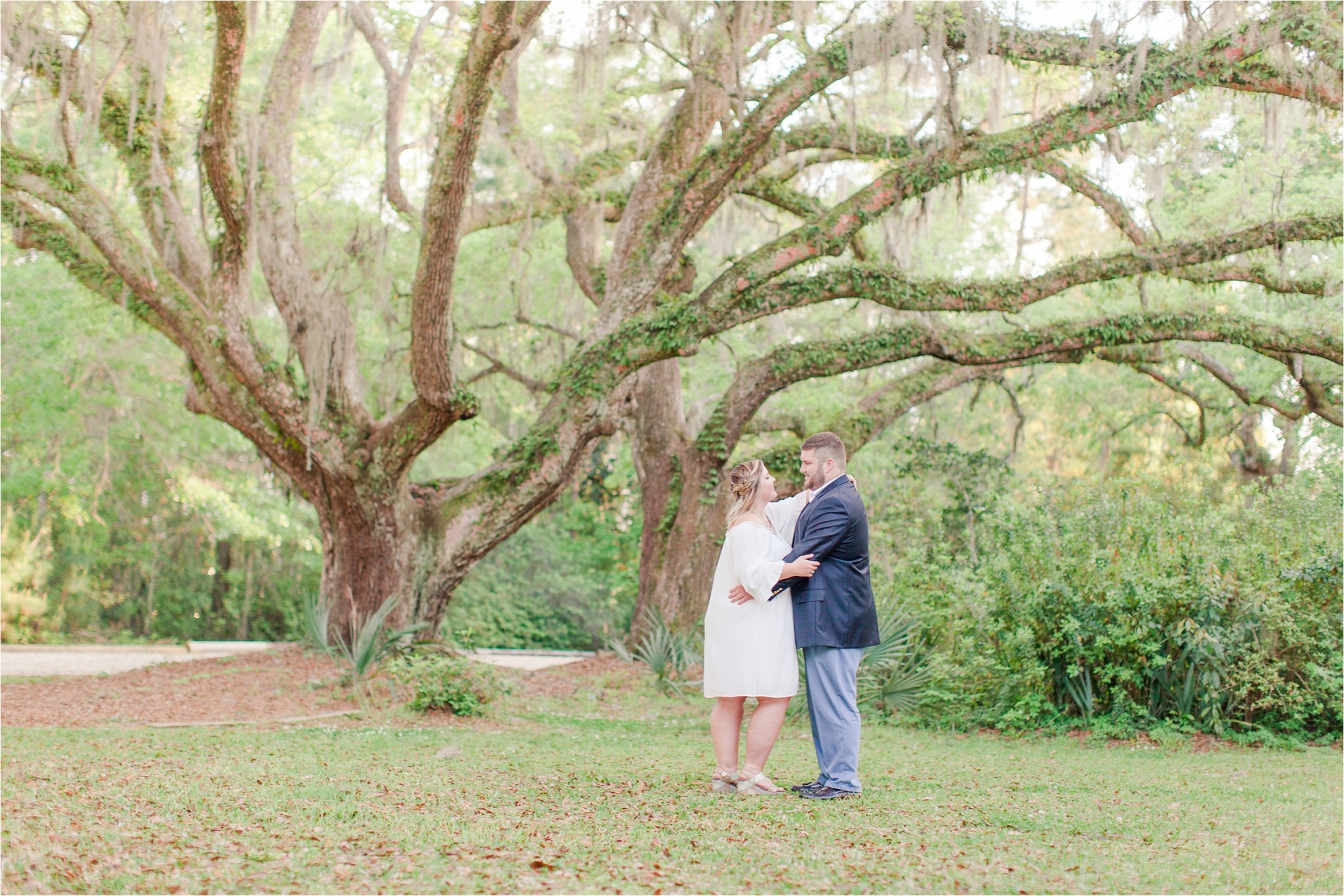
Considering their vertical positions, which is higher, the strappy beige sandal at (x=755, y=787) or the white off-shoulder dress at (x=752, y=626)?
the white off-shoulder dress at (x=752, y=626)

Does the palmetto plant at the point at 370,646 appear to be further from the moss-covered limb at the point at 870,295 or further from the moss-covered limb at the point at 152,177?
the moss-covered limb at the point at 152,177

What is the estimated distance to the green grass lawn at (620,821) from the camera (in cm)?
342

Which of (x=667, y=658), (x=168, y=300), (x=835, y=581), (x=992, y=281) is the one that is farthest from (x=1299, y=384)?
(x=168, y=300)

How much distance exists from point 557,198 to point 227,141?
4.22 m

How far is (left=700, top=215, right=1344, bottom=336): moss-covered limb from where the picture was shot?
10.4 metres

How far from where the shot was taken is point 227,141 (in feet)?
32.0

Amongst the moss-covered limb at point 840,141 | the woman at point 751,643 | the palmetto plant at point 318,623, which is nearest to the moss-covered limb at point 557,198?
the moss-covered limb at point 840,141

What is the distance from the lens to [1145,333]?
11.1 metres

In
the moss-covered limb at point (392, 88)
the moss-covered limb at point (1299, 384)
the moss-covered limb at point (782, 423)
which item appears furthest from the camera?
the moss-covered limb at point (782, 423)

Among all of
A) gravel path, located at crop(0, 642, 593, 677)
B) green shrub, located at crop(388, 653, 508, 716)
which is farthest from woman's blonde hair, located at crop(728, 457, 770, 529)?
gravel path, located at crop(0, 642, 593, 677)

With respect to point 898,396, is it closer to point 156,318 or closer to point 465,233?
point 465,233

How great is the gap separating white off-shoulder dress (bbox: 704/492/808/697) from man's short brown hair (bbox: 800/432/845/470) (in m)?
0.43

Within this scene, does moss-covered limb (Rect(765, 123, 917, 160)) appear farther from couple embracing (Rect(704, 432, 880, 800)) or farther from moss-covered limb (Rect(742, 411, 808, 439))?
couple embracing (Rect(704, 432, 880, 800))

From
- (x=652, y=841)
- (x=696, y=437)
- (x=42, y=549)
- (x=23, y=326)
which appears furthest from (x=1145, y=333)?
(x=42, y=549)
